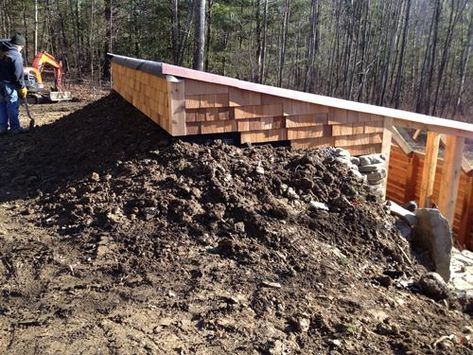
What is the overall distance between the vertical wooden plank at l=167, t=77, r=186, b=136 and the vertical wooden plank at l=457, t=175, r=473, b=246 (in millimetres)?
6204

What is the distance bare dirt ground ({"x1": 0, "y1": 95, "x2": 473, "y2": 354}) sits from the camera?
2.77m

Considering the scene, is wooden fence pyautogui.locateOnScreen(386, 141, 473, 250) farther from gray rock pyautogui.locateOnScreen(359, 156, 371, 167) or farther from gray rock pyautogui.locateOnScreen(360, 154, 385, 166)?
gray rock pyautogui.locateOnScreen(359, 156, 371, 167)

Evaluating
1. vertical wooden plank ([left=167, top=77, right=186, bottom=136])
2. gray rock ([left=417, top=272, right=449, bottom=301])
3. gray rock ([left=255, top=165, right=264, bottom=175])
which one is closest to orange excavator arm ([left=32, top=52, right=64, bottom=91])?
vertical wooden plank ([left=167, top=77, right=186, bottom=136])

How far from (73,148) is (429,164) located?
5631mm

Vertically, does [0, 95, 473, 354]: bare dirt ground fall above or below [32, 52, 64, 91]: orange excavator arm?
below

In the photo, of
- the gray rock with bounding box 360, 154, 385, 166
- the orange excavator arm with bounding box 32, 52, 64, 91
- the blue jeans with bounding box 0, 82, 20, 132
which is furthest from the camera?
the orange excavator arm with bounding box 32, 52, 64, 91

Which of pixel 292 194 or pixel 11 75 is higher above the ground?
pixel 11 75

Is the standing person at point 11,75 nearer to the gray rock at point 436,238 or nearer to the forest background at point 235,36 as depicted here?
the gray rock at point 436,238

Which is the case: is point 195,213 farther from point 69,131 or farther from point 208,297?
point 69,131

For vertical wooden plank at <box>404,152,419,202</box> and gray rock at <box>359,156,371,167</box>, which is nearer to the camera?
gray rock at <box>359,156,371,167</box>

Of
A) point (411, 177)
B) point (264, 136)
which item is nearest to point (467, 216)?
point (411, 177)

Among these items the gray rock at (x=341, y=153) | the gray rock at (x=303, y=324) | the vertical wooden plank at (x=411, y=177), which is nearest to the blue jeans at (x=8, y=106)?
the gray rock at (x=341, y=153)

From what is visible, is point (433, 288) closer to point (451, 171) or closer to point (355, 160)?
point (355, 160)

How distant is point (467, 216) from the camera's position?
341 inches
